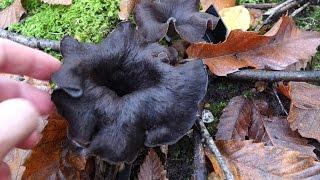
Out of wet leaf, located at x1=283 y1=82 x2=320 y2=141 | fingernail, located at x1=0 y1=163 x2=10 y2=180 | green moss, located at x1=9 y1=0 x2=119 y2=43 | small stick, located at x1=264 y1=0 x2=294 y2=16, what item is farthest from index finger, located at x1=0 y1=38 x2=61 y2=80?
small stick, located at x1=264 y1=0 x2=294 y2=16

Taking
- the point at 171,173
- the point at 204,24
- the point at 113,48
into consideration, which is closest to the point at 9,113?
the point at 113,48

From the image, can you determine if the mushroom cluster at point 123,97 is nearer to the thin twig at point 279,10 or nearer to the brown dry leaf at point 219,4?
the brown dry leaf at point 219,4

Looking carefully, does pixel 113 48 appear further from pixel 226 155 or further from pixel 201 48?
pixel 226 155

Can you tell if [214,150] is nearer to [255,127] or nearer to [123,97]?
[255,127]

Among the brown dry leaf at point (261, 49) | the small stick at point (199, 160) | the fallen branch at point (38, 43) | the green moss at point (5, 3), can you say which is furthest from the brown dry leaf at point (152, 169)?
the green moss at point (5, 3)

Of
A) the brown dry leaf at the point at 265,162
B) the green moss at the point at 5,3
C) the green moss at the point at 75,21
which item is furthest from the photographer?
the green moss at the point at 5,3

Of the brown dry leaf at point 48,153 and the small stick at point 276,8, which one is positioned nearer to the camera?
the brown dry leaf at point 48,153
